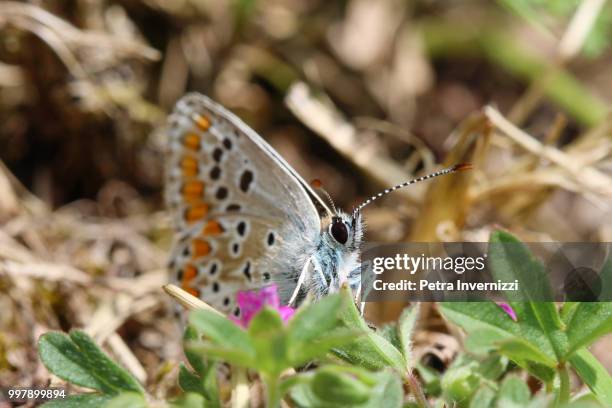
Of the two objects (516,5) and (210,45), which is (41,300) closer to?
(210,45)

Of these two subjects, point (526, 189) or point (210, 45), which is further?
point (210, 45)

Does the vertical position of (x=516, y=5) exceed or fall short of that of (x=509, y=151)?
it exceeds it

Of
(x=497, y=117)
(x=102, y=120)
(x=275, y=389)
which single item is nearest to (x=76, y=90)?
(x=102, y=120)

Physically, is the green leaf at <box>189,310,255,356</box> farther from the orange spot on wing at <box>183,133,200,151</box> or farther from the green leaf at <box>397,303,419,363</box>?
the orange spot on wing at <box>183,133,200,151</box>

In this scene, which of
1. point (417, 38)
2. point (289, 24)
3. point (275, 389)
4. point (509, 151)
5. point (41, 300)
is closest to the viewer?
point (275, 389)

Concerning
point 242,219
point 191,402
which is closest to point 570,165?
point 242,219

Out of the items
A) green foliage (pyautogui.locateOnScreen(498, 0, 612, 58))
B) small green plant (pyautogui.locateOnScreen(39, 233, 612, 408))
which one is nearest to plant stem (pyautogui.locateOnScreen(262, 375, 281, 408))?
small green plant (pyautogui.locateOnScreen(39, 233, 612, 408))

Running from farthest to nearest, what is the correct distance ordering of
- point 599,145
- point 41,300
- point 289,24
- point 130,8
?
point 289,24 < point 130,8 < point 599,145 < point 41,300
